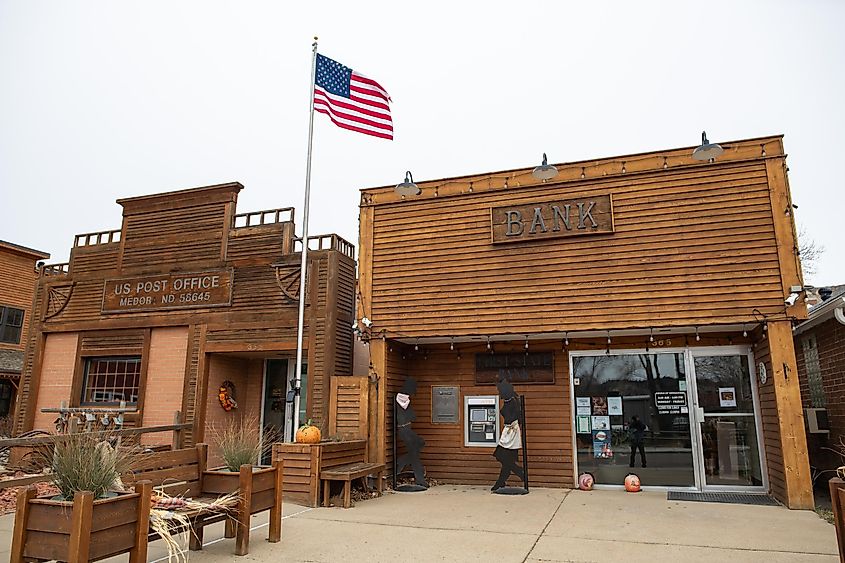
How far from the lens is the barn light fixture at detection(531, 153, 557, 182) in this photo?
901 cm

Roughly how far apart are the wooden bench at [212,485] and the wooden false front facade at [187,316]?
5087 millimetres

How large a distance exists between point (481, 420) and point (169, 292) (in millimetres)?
7524

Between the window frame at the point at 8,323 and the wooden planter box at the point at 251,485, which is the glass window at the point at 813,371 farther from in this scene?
the window frame at the point at 8,323

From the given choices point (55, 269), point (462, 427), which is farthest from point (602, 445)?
point (55, 269)

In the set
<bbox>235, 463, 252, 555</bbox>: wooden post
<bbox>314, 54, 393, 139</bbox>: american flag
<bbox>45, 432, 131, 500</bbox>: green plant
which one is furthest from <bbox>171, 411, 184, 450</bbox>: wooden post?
<bbox>45, 432, 131, 500</bbox>: green plant

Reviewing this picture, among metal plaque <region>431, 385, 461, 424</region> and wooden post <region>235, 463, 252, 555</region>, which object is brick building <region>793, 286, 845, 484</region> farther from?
wooden post <region>235, 463, 252, 555</region>

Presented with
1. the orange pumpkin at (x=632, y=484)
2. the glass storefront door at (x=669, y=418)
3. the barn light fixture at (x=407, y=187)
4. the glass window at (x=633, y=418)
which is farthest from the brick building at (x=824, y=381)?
the barn light fixture at (x=407, y=187)

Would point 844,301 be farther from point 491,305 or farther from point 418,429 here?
point 418,429

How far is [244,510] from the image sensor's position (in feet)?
17.3

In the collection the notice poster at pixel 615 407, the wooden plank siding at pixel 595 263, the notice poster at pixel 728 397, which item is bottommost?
the notice poster at pixel 615 407

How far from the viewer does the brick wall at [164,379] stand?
12.4 metres

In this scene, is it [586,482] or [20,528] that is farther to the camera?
[586,482]

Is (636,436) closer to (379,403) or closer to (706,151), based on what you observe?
(379,403)

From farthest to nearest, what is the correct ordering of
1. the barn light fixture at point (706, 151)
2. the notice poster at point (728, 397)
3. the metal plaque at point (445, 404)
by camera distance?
the metal plaque at point (445, 404), the notice poster at point (728, 397), the barn light fixture at point (706, 151)
